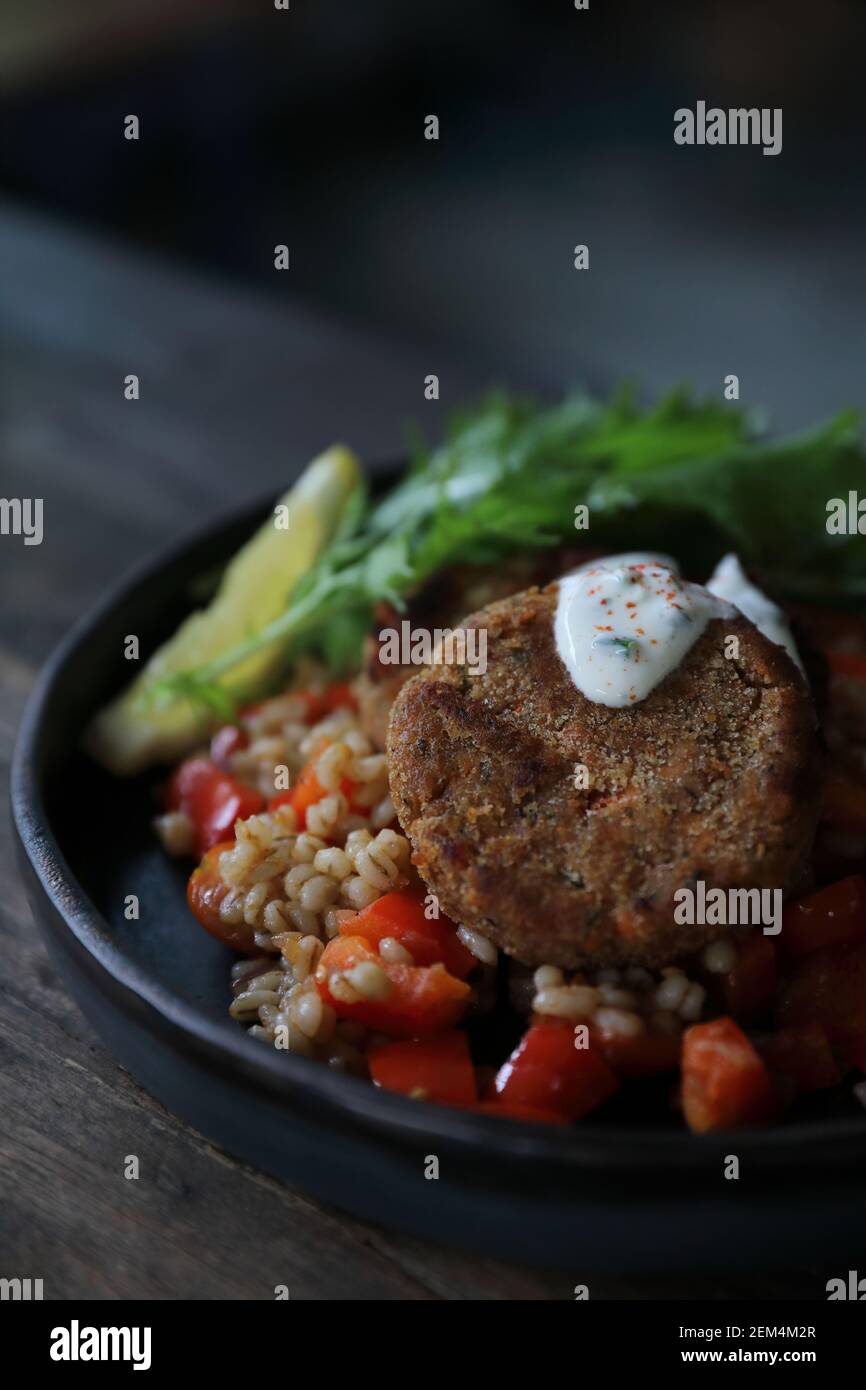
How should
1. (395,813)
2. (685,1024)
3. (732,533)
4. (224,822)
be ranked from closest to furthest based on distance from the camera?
(685,1024), (395,813), (224,822), (732,533)

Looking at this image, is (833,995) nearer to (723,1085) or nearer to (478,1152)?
(723,1085)

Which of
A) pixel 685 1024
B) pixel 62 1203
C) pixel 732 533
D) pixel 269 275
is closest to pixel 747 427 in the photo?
pixel 732 533

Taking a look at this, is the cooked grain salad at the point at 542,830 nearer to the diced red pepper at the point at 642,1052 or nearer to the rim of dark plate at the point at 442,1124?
the diced red pepper at the point at 642,1052

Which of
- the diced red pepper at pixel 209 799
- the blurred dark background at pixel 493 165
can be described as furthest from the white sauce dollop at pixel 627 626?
the blurred dark background at pixel 493 165

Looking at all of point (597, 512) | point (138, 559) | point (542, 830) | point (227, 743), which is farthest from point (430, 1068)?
point (138, 559)

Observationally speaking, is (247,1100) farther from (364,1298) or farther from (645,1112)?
(645,1112)

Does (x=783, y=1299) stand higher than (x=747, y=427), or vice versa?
(x=747, y=427)

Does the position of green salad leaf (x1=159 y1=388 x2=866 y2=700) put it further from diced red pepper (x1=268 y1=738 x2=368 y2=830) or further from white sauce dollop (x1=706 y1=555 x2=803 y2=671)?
diced red pepper (x1=268 y1=738 x2=368 y2=830)
